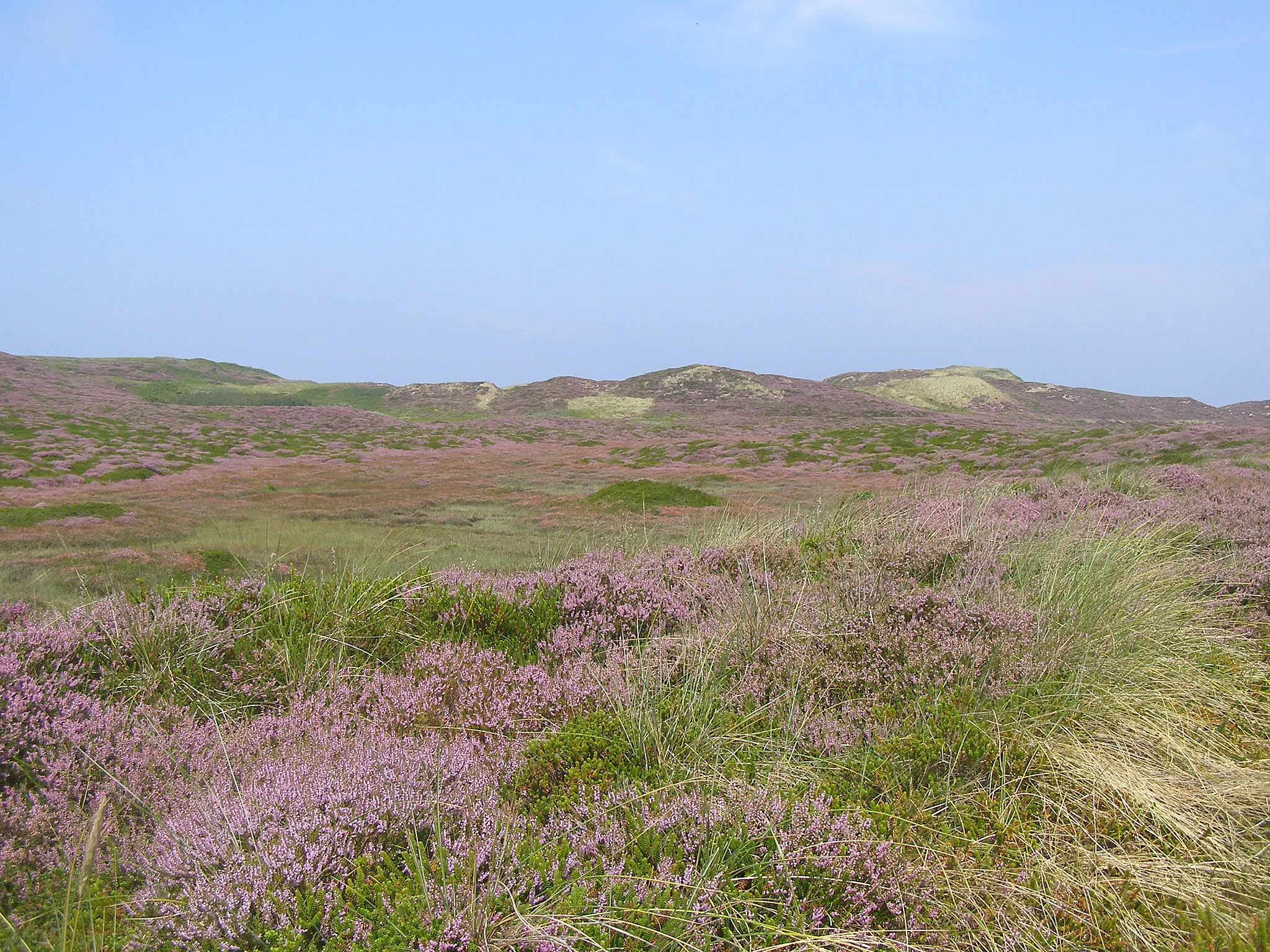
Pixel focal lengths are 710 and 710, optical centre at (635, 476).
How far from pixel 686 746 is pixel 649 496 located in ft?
53.2

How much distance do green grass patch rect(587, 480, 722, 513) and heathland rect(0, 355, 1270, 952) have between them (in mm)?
9860

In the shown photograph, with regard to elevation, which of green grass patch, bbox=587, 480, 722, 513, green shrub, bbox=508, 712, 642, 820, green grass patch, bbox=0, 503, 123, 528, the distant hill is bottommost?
green grass patch, bbox=0, 503, 123, 528

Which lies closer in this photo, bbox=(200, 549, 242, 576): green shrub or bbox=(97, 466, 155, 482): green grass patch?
bbox=(200, 549, 242, 576): green shrub

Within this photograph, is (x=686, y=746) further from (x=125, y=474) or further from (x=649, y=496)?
(x=125, y=474)

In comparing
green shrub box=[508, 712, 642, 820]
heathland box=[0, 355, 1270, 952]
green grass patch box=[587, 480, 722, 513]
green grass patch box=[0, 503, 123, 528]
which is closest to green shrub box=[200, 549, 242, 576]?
heathland box=[0, 355, 1270, 952]

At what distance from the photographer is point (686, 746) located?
3.62 metres

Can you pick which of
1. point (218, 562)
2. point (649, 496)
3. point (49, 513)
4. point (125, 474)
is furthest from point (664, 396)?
point (218, 562)

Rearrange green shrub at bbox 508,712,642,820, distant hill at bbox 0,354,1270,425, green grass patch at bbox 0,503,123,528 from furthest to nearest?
distant hill at bbox 0,354,1270,425 < green grass patch at bbox 0,503,123,528 < green shrub at bbox 508,712,642,820

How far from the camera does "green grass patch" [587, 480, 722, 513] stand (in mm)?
19344

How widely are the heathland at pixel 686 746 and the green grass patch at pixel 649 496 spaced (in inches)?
388

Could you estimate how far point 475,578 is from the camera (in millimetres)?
6621

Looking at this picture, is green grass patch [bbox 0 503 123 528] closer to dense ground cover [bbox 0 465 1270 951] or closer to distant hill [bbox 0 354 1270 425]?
dense ground cover [bbox 0 465 1270 951]

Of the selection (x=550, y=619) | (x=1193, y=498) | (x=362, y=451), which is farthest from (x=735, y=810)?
(x=362, y=451)

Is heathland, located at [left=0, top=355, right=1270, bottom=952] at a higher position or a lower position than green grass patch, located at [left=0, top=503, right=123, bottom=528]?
higher
